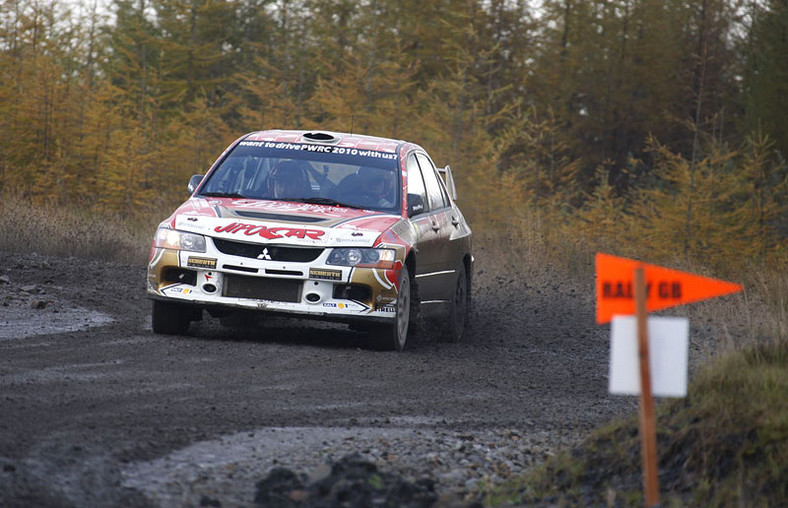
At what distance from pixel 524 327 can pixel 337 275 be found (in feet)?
12.5

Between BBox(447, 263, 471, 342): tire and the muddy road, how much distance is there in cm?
20

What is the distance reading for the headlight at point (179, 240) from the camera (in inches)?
372

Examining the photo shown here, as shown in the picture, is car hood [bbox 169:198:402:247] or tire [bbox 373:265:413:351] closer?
car hood [bbox 169:198:402:247]

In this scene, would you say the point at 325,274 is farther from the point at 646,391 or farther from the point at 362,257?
the point at 646,391

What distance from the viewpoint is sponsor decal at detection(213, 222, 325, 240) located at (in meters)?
9.34

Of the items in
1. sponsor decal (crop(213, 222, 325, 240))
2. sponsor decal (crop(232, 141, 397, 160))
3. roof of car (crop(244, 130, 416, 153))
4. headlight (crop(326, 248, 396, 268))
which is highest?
roof of car (crop(244, 130, 416, 153))

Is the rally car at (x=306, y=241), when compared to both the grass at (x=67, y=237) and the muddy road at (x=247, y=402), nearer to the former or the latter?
the muddy road at (x=247, y=402)

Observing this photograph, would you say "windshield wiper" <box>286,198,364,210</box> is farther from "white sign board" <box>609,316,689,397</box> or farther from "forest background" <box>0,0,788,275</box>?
"forest background" <box>0,0,788,275</box>

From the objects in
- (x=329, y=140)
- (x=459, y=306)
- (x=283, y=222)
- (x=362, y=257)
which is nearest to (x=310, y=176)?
(x=329, y=140)

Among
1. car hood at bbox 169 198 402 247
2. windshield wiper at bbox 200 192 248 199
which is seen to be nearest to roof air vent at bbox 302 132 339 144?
windshield wiper at bbox 200 192 248 199

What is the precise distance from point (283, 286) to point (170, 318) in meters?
1.08

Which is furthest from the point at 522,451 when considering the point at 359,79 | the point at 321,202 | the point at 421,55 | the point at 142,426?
the point at 421,55

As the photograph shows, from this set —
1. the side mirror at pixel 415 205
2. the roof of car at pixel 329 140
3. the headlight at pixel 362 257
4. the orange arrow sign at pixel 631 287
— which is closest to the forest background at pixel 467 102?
the roof of car at pixel 329 140

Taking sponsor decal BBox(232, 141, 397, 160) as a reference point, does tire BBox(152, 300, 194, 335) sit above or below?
below
